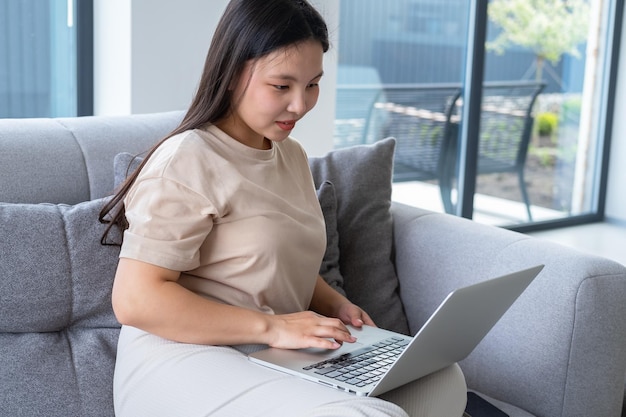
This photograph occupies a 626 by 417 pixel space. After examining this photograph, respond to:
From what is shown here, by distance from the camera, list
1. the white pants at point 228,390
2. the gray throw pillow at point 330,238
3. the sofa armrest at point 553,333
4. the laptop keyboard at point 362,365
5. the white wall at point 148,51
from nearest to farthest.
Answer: the white pants at point 228,390 < the laptop keyboard at point 362,365 < the sofa armrest at point 553,333 < the gray throw pillow at point 330,238 < the white wall at point 148,51

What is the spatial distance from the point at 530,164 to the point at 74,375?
11.1 ft

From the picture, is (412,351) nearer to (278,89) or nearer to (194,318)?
(194,318)

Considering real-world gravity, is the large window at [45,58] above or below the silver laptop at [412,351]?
above

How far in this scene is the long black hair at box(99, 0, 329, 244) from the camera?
5.05 feet

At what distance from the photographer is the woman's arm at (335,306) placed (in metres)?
1.74

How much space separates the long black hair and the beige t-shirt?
0.15 ft

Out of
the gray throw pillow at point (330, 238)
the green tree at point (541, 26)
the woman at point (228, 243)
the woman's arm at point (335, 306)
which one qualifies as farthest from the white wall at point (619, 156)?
the woman at point (228, 243)

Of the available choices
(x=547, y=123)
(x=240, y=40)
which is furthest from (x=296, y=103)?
(x=547, y=123)

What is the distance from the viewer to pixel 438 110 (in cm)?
416

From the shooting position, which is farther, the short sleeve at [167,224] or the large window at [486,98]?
the large window at [486,98]

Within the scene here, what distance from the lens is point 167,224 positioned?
1438 mm

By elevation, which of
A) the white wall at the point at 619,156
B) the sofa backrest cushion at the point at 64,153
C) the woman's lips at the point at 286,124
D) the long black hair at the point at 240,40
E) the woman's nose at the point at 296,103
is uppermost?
the long black hair at the point at 240,40

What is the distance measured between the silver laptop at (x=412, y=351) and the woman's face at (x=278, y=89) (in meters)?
0.40

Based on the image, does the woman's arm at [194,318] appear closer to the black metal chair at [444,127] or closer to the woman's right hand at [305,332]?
the woman's right hand at [305,332]
